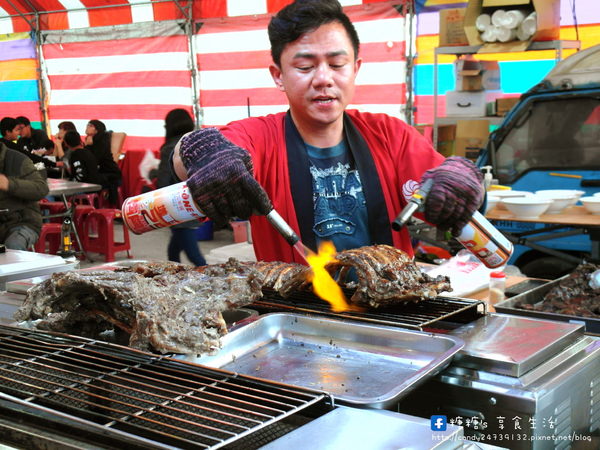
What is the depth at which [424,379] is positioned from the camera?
1.39m

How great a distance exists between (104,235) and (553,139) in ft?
18.3

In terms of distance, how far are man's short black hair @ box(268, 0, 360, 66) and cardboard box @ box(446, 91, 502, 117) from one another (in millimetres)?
4888

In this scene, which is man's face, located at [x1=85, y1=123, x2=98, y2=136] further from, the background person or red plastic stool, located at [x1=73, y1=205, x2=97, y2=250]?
the background person

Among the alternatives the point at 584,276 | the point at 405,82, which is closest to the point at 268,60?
the point at 405,82

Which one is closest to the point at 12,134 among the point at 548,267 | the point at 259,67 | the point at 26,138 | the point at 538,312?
the point at 26,138

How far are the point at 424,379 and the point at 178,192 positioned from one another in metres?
0.93

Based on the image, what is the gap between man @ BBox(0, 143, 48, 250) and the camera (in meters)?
5.67

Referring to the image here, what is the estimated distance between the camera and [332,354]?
5.53 ft

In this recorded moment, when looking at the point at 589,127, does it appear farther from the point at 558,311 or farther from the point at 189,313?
the point at 189,313

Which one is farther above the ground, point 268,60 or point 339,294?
point 268,60

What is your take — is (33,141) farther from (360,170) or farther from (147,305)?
(147,305)

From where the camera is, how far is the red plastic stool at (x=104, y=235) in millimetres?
8312

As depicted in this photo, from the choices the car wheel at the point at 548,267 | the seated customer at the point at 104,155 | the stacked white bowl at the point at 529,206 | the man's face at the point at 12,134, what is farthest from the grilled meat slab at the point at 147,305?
the man's face at the point at 12,134

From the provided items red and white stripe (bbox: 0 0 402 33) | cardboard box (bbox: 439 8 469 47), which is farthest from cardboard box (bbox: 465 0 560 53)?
red and white stripe (bbox: 0 0 402 33)
